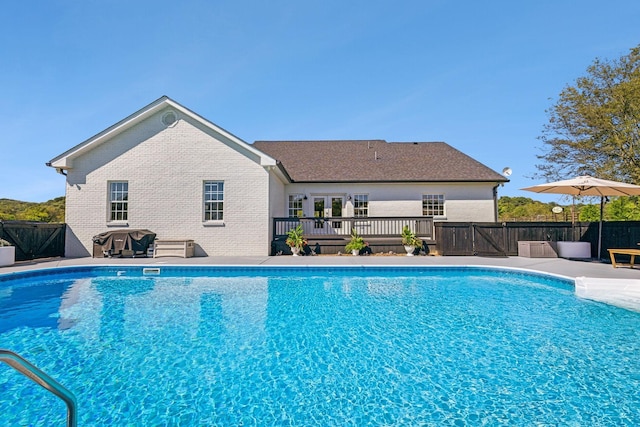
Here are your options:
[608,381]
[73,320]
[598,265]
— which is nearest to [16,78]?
[73,320]

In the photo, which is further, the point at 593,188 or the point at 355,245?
the point at 355,245

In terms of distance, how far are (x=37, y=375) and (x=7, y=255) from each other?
1297cm

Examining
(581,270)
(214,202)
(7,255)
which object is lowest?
(581,270)

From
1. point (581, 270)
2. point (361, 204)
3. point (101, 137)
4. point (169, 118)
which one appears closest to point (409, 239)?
point (361, 204)

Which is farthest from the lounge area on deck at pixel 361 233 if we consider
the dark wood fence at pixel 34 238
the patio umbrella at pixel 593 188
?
the dark wood fence at pixel 34 238

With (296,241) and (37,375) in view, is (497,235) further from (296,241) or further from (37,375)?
(37,375)

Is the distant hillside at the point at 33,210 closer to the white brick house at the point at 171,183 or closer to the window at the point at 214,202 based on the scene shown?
the white brick house at the point at 171,183

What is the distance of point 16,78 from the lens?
38.0 feet

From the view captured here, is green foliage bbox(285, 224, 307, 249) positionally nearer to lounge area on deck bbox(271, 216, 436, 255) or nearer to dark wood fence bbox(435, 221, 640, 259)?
lounge area on deck bbox(271, 216, 436, 255)

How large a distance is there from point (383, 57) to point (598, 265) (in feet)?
39.5

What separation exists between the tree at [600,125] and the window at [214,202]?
2123cm

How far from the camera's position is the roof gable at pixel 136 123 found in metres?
13.2

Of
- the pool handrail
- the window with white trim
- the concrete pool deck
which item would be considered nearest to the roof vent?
the concrete pool deck

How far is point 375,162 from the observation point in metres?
18.9
